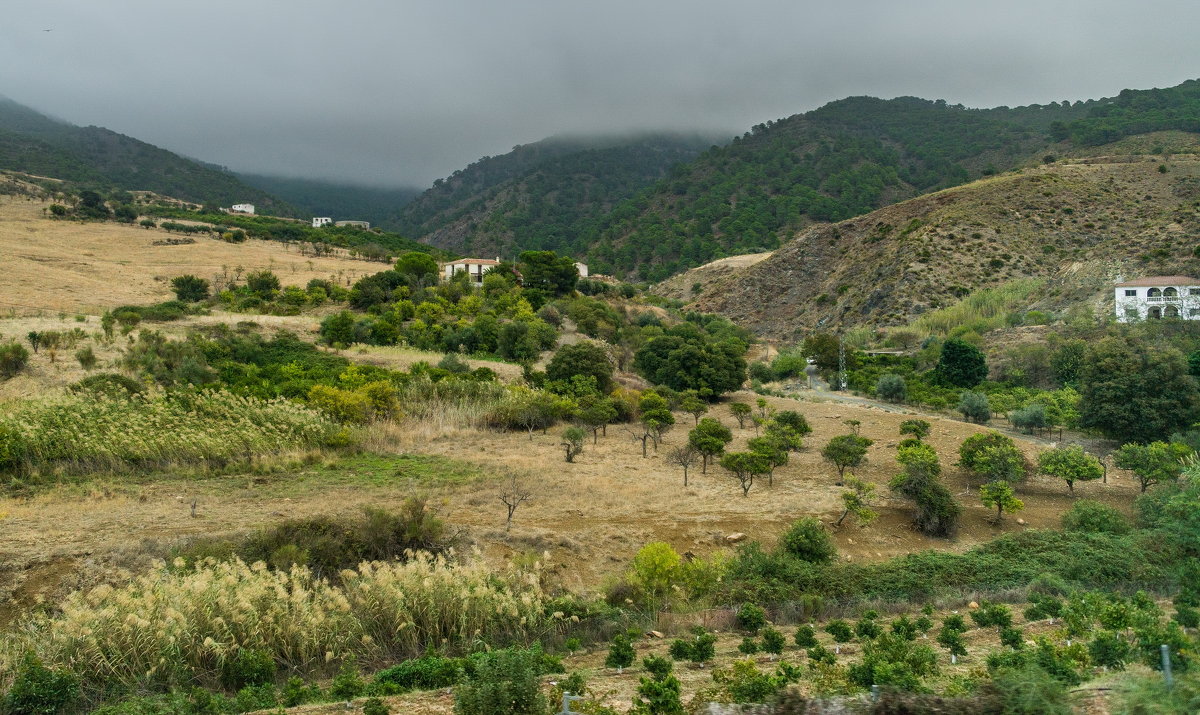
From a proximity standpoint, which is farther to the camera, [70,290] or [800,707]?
[70,290]

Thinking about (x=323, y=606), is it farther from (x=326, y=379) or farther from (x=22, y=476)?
(x=326, y=379)

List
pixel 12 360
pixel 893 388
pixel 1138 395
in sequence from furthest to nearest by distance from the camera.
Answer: pixel 893 388 → pixel 12 360 → pixel 1138 395

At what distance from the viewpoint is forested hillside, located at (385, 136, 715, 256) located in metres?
Answer: 117

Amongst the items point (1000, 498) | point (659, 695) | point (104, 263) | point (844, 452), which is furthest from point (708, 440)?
point (104, 263)

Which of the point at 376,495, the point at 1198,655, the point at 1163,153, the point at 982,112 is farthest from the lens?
the point at 982,112

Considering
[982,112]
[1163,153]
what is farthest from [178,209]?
[982,112]

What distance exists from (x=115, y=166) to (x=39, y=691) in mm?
112205

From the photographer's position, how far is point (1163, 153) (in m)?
65.2

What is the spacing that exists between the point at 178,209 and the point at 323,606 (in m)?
72.4

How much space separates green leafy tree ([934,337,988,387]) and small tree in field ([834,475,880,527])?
2065cm

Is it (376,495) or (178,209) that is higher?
(178,209)

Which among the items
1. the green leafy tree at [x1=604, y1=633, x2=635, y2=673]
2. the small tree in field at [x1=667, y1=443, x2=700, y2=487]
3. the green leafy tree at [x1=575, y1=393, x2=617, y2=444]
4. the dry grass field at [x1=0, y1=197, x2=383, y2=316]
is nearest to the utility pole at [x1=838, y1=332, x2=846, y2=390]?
the green leafy tree at [x1=575, y1=393, x2=617, y2=444]

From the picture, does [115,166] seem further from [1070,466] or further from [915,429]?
[1070,466]

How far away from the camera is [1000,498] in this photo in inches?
502
